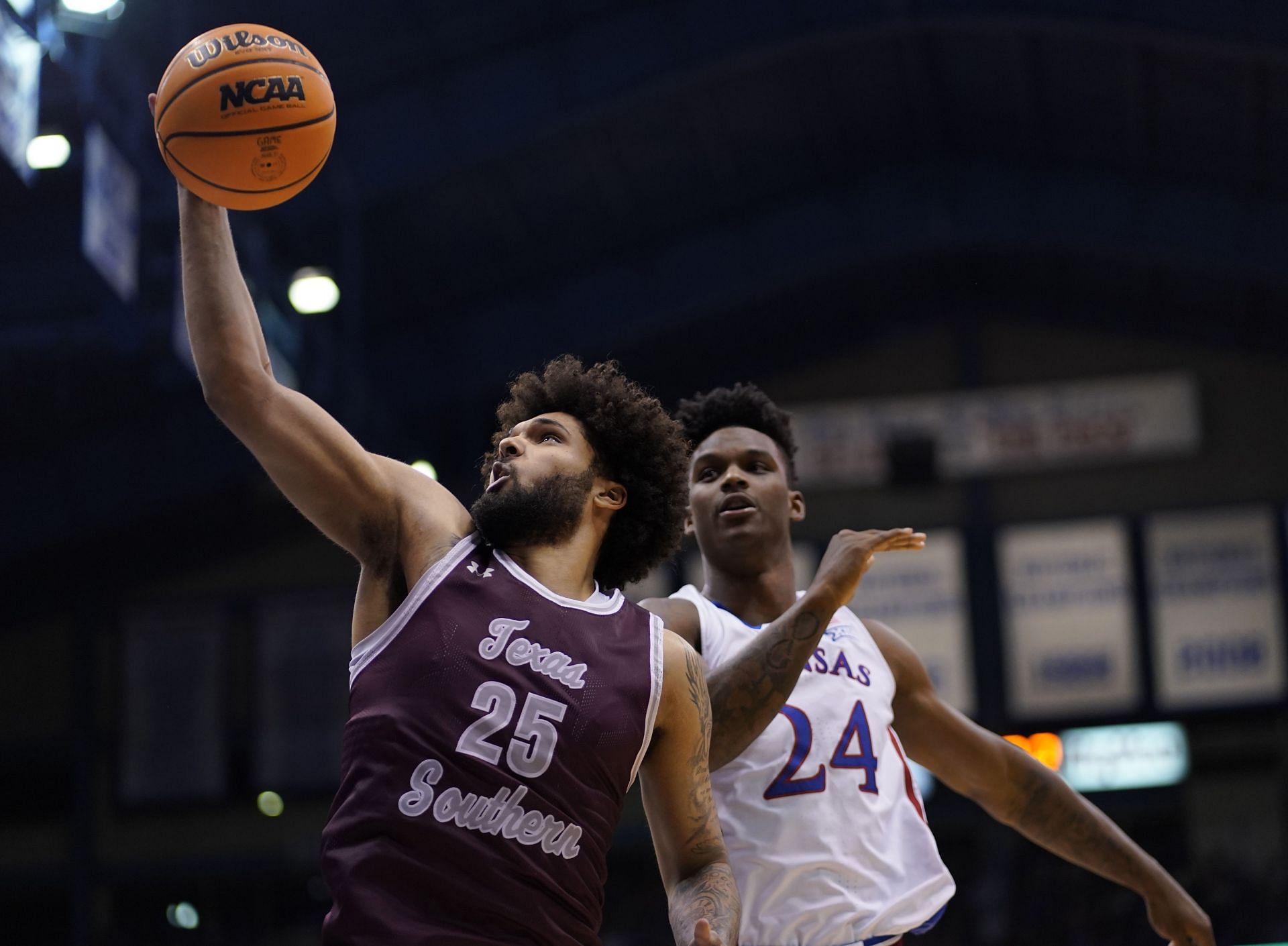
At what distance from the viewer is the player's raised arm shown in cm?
274

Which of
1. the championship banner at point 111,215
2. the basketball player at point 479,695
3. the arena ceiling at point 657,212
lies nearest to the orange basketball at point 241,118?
the basketball player at point 479,695

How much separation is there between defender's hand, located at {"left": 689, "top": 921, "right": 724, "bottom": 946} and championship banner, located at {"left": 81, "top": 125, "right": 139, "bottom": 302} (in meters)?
7.48

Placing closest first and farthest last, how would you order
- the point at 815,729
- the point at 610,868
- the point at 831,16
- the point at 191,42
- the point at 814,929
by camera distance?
the point at 191,42
the point at 814,929
the point at 815,729
the point at 831,16
the point at 610,868

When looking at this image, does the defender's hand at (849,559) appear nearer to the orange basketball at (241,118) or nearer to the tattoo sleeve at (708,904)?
the tattoo sleeve at (708,904)

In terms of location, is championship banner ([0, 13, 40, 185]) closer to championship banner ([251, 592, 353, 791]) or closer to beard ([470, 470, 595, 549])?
beard ([470, 470, 595, 549])

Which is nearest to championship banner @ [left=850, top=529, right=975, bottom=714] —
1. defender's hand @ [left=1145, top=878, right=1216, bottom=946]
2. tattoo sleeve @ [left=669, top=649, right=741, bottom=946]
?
defender's hand @ [left=1145, top=878, right=1216, bottom=946]

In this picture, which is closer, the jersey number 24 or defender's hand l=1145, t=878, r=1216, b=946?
the jersey number 24

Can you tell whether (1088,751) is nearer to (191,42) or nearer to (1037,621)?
(1037,621)

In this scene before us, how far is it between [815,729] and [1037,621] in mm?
11374

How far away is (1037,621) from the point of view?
48.5 feet

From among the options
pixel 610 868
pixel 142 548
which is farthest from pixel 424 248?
pixel 610 868

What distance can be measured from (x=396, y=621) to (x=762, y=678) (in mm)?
1046

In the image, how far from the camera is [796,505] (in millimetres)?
4508

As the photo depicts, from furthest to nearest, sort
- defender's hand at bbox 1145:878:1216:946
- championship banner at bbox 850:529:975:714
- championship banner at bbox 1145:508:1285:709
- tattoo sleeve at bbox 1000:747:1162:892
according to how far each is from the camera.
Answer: championship banner at bbox 850:529:975:714 → championship banner at bbox 1145:508:1285:709 → tattoo sleeve at bbox 1000:747:1162:892 → defender's hand at bbox 1145:878:1216:946
